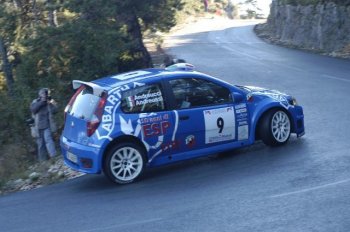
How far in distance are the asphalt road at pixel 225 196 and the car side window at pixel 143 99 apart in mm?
1143

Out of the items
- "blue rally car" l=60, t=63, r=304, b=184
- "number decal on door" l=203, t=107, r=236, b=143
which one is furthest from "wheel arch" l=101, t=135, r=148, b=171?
"number decal on door" l=203, t=107, r=236, b=143

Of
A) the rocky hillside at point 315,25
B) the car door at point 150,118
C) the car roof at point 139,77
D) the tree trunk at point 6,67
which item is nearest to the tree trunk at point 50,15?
the tree trunk at point 6,67

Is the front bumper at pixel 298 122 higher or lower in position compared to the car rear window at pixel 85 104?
lower

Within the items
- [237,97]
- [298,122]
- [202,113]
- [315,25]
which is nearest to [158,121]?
[202,113]

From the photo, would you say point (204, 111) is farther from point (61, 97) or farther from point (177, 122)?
point (61, 97)

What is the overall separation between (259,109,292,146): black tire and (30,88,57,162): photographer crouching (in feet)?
15.9

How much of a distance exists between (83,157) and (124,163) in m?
0.65

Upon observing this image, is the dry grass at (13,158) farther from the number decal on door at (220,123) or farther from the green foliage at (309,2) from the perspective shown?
the green foliage at (309,2)

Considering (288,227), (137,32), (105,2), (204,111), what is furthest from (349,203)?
(137,32)

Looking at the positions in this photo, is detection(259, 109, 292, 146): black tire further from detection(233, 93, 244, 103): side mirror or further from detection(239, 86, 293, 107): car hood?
detection(233, 93, 244, 103): side mirror

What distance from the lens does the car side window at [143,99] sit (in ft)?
31.2

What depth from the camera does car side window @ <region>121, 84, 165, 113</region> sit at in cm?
951

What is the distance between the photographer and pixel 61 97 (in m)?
16.7

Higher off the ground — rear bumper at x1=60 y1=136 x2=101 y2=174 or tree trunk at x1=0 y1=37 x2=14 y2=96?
tree trunk at x1=0 y1=37 x2=14 y2=96
